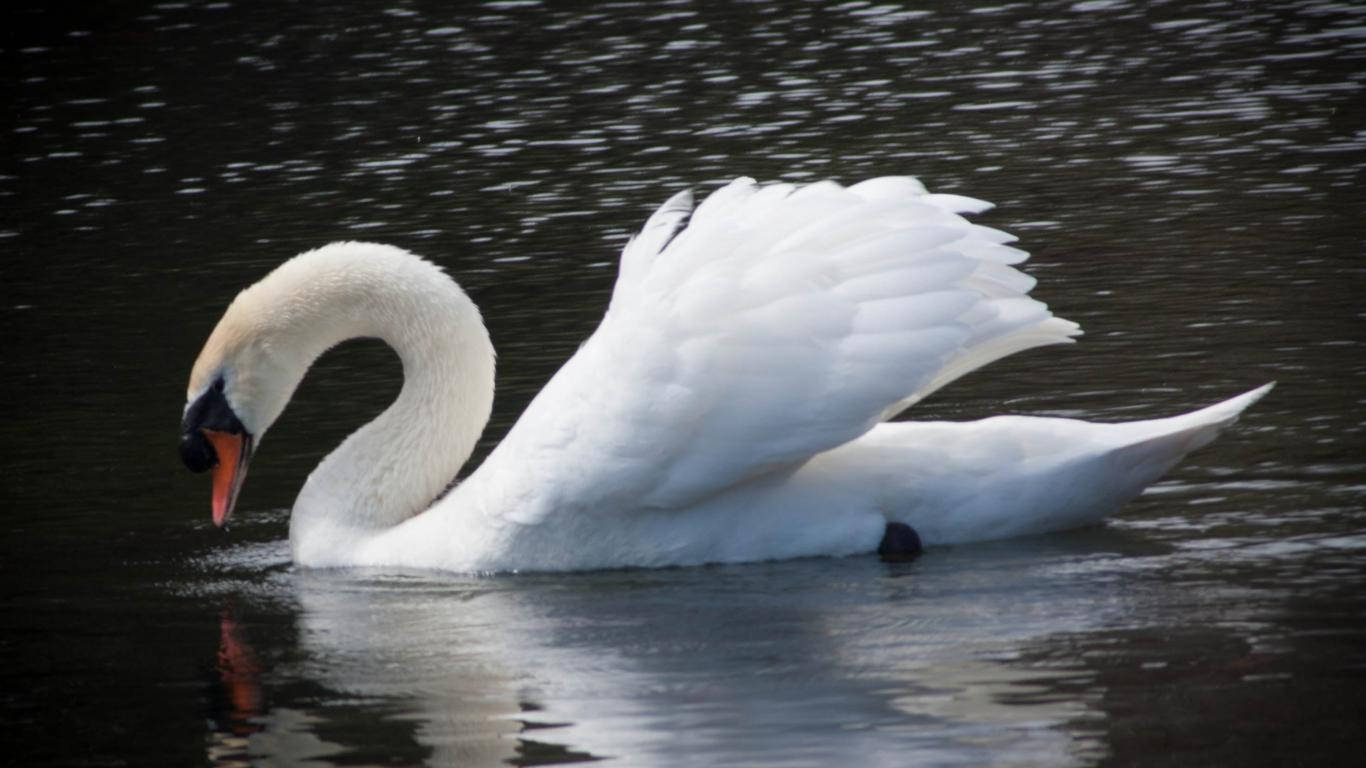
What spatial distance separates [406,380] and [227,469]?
33.5 inches

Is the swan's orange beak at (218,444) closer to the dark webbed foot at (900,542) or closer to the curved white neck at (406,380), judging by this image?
the curved white neck at (406,380)

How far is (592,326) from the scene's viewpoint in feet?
44.8

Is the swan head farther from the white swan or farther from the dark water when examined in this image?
the white swan

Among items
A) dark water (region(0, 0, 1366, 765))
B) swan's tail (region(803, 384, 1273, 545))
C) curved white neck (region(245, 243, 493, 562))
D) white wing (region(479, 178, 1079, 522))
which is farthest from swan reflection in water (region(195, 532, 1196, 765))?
white wing (region(479, 178, 1079, 522))

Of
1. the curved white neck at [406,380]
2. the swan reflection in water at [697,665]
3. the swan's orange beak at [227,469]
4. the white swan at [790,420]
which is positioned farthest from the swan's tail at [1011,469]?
the swan's orange beak at [227,469]

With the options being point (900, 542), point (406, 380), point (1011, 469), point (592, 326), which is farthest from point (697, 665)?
point (592, 326)

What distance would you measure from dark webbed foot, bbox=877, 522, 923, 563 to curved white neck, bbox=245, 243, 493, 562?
6.47 feet

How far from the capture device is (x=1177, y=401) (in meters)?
10.7

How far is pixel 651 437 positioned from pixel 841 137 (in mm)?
12354

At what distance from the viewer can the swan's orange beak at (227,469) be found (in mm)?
9609

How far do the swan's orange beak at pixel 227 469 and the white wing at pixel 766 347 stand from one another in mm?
1431

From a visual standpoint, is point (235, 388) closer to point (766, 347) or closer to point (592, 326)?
point (766, 347)

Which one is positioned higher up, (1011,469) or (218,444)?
(218,444)

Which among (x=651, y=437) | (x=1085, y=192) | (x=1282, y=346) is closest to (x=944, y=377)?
(x=651, y=437)
